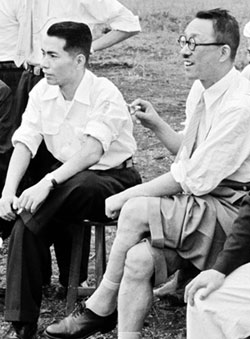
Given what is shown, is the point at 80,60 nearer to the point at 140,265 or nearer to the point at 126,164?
the point at 126,164

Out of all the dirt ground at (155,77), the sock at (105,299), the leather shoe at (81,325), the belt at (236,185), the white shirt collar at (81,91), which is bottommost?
the dirt ground at (155,77)

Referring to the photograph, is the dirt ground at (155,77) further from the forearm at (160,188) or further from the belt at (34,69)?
the belt at (34,69)

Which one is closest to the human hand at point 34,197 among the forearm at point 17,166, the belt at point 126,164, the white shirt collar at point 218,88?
the forearm at point 17,166

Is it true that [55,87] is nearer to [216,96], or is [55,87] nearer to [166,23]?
[216,96]

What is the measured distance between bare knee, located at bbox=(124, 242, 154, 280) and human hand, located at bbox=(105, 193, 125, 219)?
0.37 metres

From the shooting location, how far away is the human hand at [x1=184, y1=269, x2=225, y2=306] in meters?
4.09

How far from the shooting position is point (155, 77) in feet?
41.6

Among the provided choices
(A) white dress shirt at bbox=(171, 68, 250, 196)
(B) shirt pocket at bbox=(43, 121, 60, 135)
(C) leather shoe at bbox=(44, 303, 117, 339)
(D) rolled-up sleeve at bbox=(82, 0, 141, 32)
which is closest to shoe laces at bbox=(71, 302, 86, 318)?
(C) leather shoe at bbox=(44, 303, 117, 339)

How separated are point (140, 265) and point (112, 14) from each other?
2.69m

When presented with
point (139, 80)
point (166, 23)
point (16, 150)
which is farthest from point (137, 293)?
point (166, 23)

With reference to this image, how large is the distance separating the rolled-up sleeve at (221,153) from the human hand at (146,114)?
674mm

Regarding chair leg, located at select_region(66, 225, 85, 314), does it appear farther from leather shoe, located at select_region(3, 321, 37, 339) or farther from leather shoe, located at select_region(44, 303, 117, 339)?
leather shoe, located at select_region(44, 303, 117, 339)

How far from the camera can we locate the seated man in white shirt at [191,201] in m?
4.52

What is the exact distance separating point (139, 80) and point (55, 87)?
7.03 meters
